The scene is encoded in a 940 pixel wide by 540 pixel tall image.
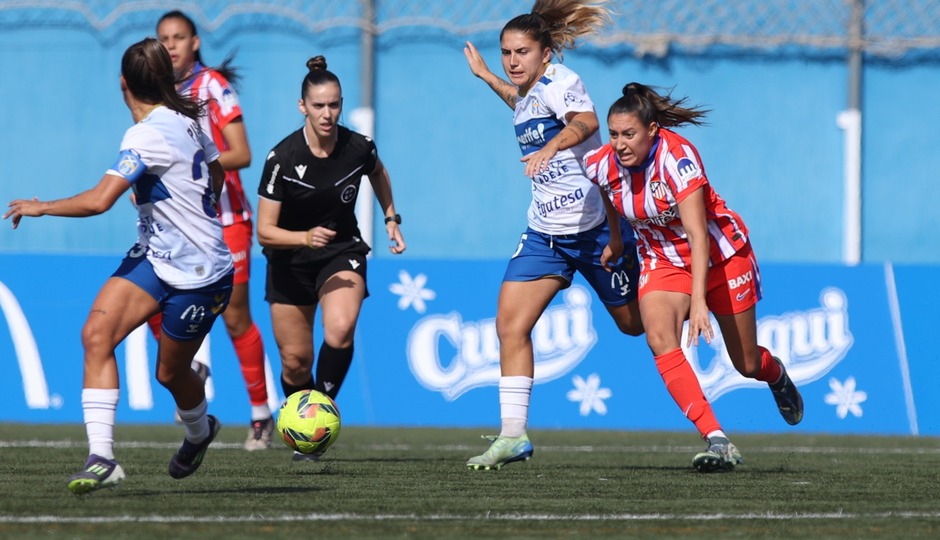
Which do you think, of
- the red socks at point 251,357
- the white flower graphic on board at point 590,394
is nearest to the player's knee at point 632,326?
the red socks at point 251,357

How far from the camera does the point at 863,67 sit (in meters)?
16.0

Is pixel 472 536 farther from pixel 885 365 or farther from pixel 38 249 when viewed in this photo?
pixel 38 249

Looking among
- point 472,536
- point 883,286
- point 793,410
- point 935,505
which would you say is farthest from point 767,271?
point 472,536

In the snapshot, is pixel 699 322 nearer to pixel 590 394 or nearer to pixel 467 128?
pixel 590 394

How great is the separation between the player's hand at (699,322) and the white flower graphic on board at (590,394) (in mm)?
4515

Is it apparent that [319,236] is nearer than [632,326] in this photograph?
Yes

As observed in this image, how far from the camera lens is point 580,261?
285 inches

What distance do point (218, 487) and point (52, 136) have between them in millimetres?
10903

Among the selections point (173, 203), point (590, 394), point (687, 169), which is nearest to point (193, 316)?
point (173, 203)

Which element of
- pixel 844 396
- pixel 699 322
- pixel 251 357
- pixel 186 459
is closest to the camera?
pixel 186 459

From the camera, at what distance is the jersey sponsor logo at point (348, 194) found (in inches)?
300

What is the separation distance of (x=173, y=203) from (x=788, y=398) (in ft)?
11.5

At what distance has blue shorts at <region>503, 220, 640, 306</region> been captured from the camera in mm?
7176

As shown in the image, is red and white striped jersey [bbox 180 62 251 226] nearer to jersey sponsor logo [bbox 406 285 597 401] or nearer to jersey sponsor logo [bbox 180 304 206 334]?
jersey sponsor logo [bbox 180 304 206 334]
